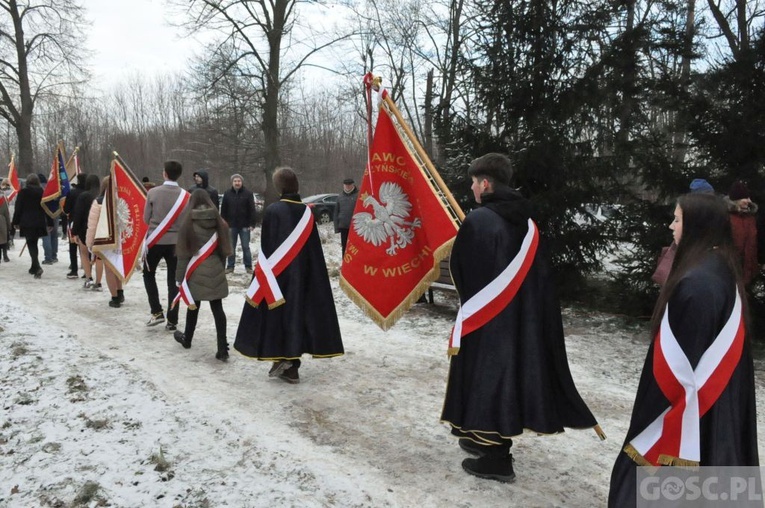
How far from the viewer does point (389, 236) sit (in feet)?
17.5

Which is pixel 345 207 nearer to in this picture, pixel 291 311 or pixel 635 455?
pixel 291 311

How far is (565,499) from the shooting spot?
380cm

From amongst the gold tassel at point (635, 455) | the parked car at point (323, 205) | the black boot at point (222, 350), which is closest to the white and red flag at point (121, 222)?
the black boot at point (222, 350)

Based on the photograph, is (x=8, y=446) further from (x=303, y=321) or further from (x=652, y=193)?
(x=652, y=193)

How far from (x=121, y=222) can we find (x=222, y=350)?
3355 mm

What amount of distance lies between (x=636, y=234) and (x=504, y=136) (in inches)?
105

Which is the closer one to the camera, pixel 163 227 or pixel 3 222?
pixel 163 227

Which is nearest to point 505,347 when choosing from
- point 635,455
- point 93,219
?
point 635,455

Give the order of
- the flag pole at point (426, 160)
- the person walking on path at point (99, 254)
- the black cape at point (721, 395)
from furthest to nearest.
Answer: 1. the person walking on path at point (99, 254)
2. the flag pole at point (426, 160)
3. the black cape at point (721, 395)

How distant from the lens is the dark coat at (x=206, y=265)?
641cm

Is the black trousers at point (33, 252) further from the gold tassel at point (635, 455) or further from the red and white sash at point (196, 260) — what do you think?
the gold tassel at point (635, 455)

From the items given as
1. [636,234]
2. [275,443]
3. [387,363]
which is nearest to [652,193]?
[636,234]

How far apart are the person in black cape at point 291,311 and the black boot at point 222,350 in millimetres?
728

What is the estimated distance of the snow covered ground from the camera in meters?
3.75
